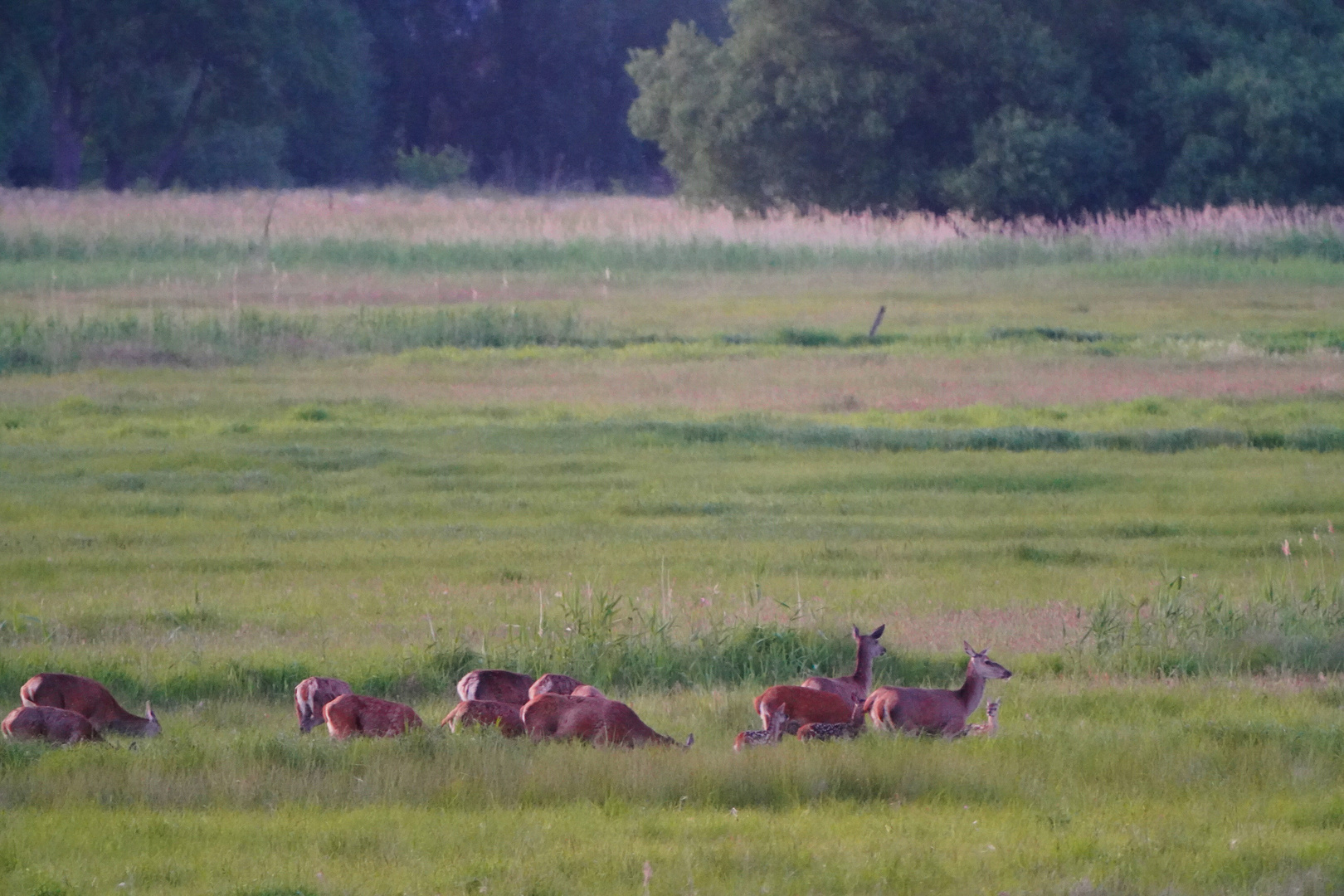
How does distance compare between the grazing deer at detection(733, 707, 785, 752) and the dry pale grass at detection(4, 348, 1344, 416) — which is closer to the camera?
the grazing deer at detection(733, 707, 785, 752)

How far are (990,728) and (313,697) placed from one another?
3196 millimetres

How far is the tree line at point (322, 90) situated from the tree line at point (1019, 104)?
1969 cm

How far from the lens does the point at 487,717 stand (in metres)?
7.89

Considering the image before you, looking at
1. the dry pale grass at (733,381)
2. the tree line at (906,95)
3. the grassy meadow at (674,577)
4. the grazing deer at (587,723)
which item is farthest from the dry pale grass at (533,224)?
the grazing deer at (587,723)

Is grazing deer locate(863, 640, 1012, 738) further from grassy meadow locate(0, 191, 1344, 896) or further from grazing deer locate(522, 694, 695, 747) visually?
grazing deer locate(522, 694, 695, 747)

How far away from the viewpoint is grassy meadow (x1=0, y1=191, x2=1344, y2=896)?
6410mm

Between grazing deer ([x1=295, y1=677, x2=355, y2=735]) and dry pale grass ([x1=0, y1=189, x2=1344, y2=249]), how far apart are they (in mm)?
33823

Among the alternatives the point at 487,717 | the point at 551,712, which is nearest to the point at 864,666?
the point at 551,712

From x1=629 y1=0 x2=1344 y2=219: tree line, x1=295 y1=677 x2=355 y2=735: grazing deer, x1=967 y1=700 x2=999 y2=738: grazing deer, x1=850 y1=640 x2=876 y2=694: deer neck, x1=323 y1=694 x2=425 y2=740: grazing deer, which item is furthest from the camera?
x1=629 y1=0 x2=1344 y2=219: tree line

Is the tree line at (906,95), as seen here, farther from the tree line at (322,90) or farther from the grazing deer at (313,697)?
the grazing deer at (313,697)

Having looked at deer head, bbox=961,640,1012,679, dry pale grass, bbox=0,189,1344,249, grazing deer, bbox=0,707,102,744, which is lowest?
grazing deer, bbox=0,707,102,744

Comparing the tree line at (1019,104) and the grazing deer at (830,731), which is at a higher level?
the tree line at (1019,104)

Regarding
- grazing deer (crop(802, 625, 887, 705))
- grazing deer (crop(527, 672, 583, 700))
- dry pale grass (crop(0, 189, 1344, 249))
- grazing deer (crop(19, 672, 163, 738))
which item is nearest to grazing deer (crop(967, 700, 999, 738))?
grazing deer (crop(802, 625, 887, 705))

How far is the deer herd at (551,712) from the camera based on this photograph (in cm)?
765
